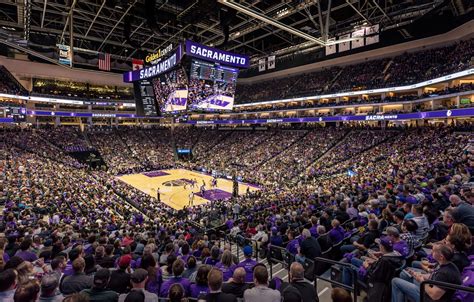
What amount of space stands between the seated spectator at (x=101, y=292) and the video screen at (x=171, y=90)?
17.7m

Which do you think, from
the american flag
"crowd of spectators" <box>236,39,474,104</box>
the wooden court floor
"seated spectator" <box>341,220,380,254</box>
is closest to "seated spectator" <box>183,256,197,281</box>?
"seated spectator" <box>341,220,380,254</box>

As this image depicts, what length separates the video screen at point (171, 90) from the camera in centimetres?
2025

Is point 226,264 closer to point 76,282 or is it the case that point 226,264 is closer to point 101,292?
point 101,292

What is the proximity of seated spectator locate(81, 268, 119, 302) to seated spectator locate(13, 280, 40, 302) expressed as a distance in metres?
0.56

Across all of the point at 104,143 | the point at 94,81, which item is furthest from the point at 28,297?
the point at 94,81

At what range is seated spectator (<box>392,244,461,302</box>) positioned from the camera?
9.71 feet

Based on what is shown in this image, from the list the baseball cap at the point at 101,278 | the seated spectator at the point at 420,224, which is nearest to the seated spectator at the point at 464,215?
the seated spectator at the point at 420,224

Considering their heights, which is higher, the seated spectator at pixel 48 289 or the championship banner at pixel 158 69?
the championship banner at pixel 158 69

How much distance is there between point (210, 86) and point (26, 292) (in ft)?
64.3

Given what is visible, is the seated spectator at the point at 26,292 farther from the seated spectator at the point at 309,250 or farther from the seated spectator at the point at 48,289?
the seated spectator at the point at 309,250

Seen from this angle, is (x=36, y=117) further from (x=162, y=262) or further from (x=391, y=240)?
(x=391, y=240)

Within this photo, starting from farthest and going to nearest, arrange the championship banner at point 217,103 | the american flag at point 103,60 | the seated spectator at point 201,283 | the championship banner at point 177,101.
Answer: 1. the american flag at point 103,60
2. the championship banner at point 217,103
3. the championship banner at point 177,101
4. the seated spectator at point 201,283

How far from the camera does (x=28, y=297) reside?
2.86m

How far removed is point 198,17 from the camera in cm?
2167
